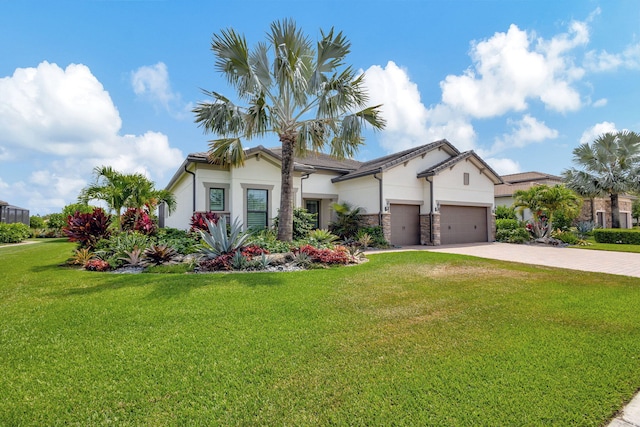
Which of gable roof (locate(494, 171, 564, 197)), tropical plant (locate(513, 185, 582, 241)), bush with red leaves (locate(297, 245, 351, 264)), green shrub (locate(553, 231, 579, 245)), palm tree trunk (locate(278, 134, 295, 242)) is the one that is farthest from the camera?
gable roof (locate(494, 171, 564, 197))

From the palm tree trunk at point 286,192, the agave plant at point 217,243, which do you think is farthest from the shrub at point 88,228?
the palm tree trunk at point 286,192

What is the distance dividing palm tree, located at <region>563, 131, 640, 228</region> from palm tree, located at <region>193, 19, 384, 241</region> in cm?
2158

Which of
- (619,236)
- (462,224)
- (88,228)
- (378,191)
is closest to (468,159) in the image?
(462,224)

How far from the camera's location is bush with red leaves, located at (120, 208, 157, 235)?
11680 millimetres

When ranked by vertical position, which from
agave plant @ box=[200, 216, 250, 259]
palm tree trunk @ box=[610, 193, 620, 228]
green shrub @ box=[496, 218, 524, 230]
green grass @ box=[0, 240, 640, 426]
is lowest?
→ green grass @ box=[0, 240, 640, 426]

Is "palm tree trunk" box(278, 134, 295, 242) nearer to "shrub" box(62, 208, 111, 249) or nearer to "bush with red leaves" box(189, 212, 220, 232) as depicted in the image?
"bush with red leaves" box(189, 212, 220, 232)

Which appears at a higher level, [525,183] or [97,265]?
[525,183]

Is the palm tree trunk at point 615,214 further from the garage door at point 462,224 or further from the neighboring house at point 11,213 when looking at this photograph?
the neighboring house at point 11,213

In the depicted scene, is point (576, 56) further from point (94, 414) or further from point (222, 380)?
point (94, 414)

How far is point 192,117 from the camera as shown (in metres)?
11.1

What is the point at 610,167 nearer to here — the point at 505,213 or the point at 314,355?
the point at 505,213

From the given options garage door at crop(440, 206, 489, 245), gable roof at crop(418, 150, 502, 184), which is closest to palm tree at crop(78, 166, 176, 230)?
gable roof at crop(418, 150, 502, 184)

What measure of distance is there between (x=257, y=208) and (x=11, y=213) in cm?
3103

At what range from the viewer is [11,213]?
28812mm
